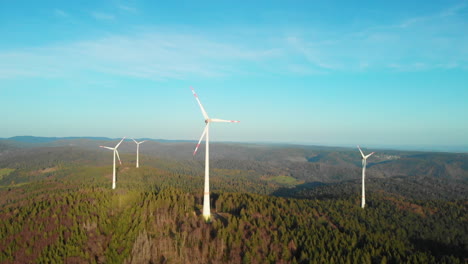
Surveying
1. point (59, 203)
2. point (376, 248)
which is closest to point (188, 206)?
point (59, 203)

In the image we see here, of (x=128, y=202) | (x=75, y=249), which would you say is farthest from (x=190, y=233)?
(x=128, y=202)

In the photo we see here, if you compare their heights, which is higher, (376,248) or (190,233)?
(190,233)

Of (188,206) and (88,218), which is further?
(188,206)

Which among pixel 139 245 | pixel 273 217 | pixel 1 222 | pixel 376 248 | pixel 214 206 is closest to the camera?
pixel 139 245

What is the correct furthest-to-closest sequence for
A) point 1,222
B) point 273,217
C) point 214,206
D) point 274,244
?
point 214,206 → point 273,217 → point 1,222 → point 274,244

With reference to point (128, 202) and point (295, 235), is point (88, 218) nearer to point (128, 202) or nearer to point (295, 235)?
point (128, 202)

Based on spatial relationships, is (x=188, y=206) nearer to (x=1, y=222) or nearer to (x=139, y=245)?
(x=139, y=245)
